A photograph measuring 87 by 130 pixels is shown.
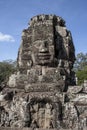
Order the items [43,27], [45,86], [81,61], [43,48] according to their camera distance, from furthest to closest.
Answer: [81,61] → [43,27] → [43,48] → [45,86]

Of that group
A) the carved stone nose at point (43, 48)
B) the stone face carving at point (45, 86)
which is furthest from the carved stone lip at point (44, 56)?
the carved stone nose at point (43, 48)

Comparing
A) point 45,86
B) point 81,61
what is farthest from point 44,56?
point 81,61

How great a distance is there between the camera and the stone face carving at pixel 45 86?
43.2 feet

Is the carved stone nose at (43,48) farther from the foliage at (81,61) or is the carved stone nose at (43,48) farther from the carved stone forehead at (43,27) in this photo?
the foliage at (81,61)

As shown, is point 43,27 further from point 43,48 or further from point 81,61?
point 81,61

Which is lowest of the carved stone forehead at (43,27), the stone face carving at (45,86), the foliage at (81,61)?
the stone face carving at (45,86)

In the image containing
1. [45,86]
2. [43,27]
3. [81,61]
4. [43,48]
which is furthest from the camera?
[81,61]

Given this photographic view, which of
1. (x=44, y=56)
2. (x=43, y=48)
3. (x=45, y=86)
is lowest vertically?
(x=45, y=86)

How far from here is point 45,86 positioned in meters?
14.0

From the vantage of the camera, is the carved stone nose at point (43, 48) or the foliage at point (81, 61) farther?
the foliage at point (81, 61)

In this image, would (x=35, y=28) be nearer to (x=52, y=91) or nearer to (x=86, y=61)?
(x=52, y=91)

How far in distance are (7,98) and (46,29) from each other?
14.8ft

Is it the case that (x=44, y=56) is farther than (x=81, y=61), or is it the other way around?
(x=81, y=61)

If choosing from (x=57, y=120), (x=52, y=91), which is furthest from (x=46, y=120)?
(x=52, y=91)
